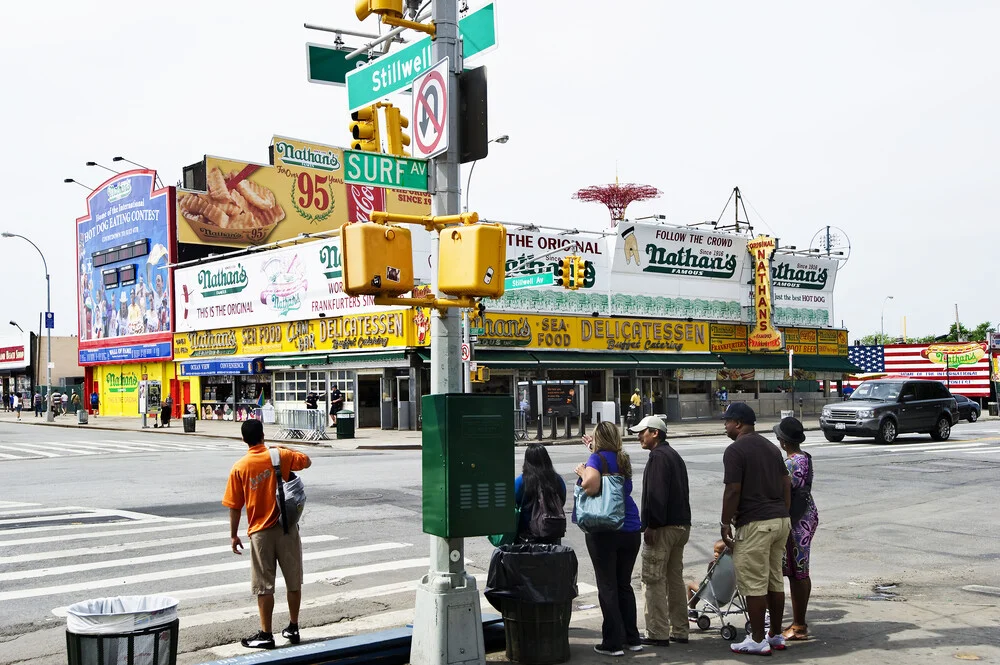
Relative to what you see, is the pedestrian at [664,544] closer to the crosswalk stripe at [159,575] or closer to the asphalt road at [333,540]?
the asphalt road at [333,540]

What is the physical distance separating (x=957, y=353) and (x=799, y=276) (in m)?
12.9

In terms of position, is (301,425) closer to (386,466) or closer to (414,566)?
(386,466)

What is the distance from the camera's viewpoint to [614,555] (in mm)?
7074

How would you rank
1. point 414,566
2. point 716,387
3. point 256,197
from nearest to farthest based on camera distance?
point 414,566 → point 716,387 → point 256,197

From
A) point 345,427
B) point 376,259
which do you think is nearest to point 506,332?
point 345,427

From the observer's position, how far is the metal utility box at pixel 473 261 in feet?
19.5

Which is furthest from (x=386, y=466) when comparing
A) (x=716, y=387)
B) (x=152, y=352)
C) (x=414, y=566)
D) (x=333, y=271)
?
(x=152, y=352)

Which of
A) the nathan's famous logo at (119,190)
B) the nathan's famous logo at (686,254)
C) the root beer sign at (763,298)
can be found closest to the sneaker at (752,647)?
the nathan's famous logo at (686,254)

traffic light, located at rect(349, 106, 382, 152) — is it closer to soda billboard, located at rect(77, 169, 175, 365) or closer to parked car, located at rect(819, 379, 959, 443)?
parked car, located at rect(819, 379, 959, 443)

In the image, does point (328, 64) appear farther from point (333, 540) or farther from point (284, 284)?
point (284, 284)

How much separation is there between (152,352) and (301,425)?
79.8ft

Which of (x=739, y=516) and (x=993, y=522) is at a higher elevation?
→ (x=739, y=516)

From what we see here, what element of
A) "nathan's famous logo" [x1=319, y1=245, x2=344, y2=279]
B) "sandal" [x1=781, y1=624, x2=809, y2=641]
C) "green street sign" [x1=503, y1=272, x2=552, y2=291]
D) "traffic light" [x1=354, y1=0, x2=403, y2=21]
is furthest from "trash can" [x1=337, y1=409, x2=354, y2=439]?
"traffic light" [x1=354, y1=0, x2=403, y2=21]

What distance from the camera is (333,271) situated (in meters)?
41.5
